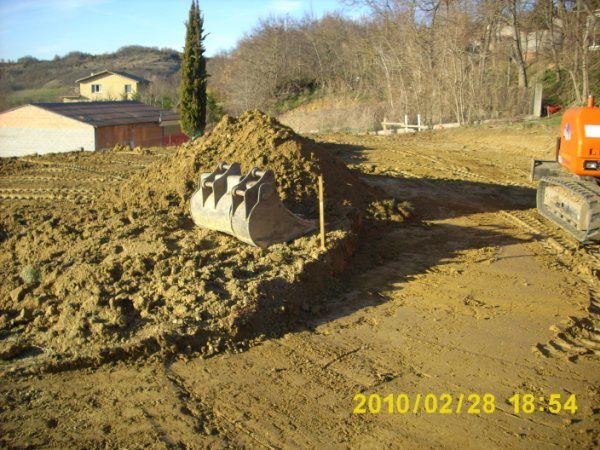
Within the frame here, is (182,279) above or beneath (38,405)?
above

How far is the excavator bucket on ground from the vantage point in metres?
7.46

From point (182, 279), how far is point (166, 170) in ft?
15.2

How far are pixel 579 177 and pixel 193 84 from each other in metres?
23.9

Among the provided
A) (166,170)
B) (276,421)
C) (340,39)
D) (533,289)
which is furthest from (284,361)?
(340,39)

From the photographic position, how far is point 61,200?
1221cm

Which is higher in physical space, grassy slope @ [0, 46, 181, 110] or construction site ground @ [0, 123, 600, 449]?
grassy slope @ [0, 46, 181, 110]

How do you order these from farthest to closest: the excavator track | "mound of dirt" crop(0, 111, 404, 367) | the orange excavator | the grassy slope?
1. the grassy slope
2. the orange excavator
3. the excavator track
4. "mound of dirt" crop(0, 111, 404, 367)

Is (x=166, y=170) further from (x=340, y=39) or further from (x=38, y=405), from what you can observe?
(x=340, y=39)

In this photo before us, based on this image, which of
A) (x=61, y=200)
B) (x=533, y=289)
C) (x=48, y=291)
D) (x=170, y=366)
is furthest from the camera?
(x=61, y=200)

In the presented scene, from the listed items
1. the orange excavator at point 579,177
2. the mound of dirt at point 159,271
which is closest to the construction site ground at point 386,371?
the mound of dirt at point 159,271
